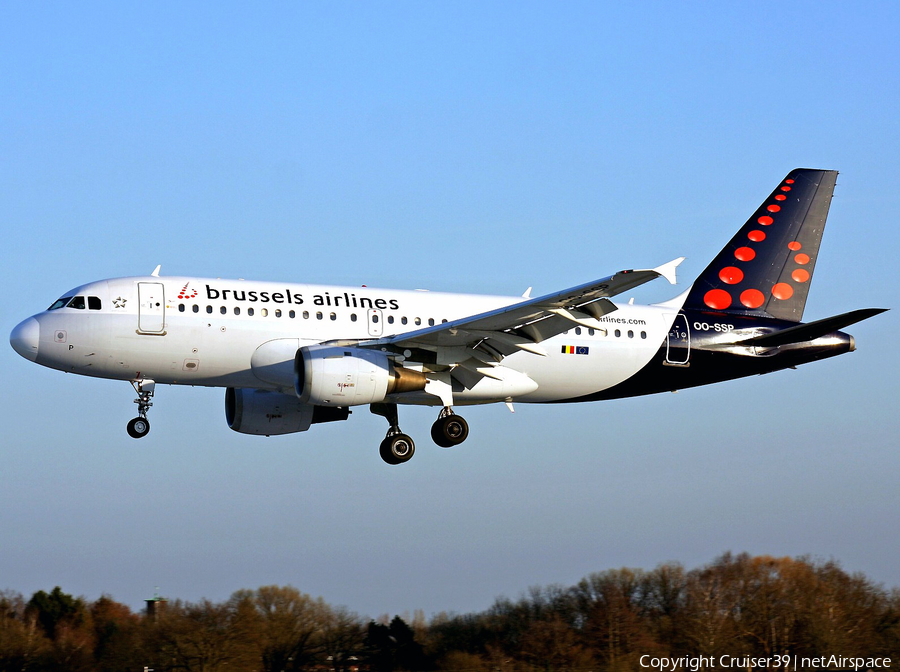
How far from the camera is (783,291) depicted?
35.8 meters

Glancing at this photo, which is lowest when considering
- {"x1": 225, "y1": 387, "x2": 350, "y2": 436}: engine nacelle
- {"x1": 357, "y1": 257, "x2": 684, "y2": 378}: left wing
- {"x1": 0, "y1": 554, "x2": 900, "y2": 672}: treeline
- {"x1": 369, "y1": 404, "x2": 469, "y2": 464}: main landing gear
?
{"x1": 0, "y1": 554, "x2": 900, "y2": 672}: treeline

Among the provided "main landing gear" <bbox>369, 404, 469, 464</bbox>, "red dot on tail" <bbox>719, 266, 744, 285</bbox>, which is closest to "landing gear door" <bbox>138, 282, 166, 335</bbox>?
"main landing gear" <bbox>369, 404, 469, 464</bbox>

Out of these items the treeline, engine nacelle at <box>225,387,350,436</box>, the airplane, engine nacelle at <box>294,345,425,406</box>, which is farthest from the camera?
the treeline

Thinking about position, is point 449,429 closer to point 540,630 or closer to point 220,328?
point 220,328

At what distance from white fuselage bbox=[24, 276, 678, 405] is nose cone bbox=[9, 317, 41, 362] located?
123 mm

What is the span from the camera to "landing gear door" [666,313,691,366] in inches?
1287

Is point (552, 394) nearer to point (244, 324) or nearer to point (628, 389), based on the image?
point (628, 389)

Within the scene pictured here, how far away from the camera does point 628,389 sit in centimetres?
3284

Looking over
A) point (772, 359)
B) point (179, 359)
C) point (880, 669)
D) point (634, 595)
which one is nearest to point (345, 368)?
point (179, 359)

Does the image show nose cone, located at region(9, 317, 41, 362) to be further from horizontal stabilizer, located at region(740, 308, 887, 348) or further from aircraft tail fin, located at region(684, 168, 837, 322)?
horizontal stabilizer, located at region(740, 308, 887, 348)

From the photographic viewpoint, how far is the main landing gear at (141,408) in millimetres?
30109

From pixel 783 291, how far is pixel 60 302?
21.4 m

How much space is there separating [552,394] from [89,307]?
1271cm

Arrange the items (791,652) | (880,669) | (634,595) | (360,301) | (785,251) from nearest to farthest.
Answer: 1. (360,301)
2. (785,251)
3. (880,669)
4. (791,652)
5. (634,595)
